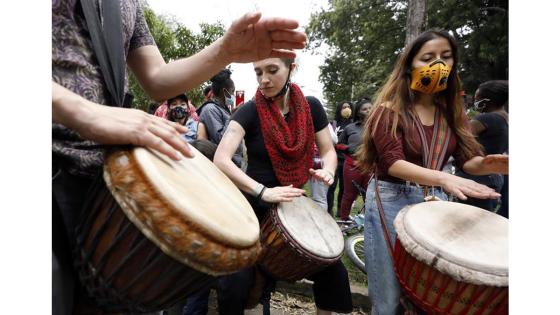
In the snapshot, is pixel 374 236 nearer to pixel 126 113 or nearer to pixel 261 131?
pixel 261 131

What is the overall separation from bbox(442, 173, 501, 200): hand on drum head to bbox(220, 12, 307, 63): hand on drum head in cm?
93

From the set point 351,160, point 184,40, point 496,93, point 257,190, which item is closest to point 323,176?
point 257,190

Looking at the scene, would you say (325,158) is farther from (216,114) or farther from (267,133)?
(216,114)

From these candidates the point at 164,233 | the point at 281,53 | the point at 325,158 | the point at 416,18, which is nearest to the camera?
the point at 164,233

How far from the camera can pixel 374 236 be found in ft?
7.22

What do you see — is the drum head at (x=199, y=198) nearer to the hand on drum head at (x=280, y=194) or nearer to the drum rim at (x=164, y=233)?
the drum rim at (x=164, y=233)

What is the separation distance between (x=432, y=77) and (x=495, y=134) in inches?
90.6

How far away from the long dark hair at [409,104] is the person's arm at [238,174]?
469mm

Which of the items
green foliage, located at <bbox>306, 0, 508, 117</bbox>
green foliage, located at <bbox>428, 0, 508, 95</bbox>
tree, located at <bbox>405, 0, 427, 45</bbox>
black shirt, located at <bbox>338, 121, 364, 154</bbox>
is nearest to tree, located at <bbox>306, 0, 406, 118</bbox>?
green foliage, located at <bbox>306, 0, 508, 117</bbox>

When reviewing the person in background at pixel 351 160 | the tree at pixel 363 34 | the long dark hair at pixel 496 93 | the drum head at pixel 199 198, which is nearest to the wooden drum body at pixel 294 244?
the drum head at pixel 199 198

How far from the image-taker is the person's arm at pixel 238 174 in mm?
2158

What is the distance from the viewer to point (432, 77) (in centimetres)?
217

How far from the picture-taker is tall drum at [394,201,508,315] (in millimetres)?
1448

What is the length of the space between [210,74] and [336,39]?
53.4ft
